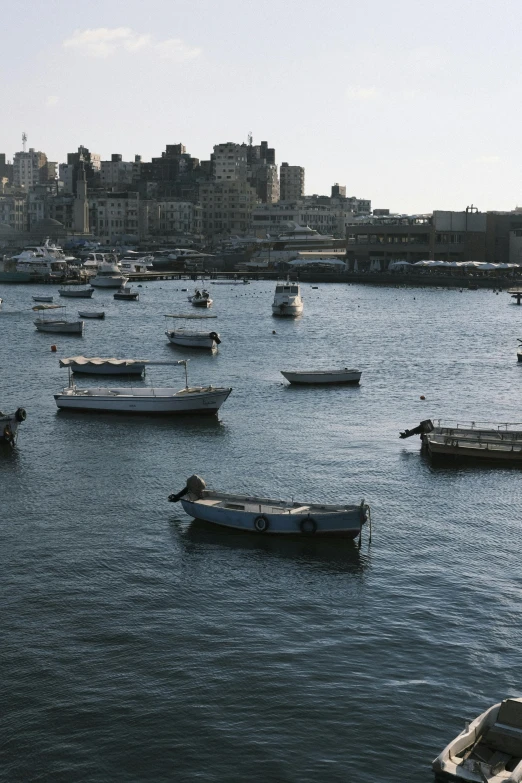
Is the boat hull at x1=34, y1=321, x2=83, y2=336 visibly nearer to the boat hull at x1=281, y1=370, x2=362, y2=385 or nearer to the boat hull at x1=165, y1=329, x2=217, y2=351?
the boat hull at x1=165, y1=329, x2=217, y2=351

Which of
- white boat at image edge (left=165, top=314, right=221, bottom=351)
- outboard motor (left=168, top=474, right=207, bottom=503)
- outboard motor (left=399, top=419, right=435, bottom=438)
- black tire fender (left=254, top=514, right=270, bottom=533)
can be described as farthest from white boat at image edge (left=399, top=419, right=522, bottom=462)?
white boat at image edge (left=165, top=314, right=221, bottom=351)

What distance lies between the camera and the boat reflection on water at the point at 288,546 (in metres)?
43.0

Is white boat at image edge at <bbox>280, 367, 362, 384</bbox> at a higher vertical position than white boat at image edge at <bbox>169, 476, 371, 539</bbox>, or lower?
higher

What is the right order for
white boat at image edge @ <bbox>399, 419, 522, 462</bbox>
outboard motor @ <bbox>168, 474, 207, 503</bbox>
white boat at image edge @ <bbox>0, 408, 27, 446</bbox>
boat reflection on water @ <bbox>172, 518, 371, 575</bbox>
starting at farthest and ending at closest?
1. white boat at image edge @ <bbox>0, 408, 27, 446</bbox>
2. white boat at image edge @ <bbox>399, 419, 522, 462</bbox>
3. outboard motor @ <bbox>168, 474, 207, 503</bbox>
4. boat reflection on water @ <bbox>172, 518, 371, 575</bbox>

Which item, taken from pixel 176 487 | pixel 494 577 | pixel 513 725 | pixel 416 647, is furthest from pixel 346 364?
pixel 513 725

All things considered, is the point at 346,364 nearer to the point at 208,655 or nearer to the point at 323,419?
the point at 323,419

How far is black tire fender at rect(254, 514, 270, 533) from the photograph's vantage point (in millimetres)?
45125

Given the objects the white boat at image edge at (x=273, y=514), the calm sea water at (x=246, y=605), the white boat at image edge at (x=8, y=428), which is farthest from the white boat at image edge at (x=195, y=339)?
the white boat at image edge at (x=273, y=514)

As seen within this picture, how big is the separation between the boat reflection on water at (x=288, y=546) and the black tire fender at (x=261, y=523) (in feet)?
1.49

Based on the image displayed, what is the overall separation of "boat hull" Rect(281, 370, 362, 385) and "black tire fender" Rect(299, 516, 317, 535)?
40.8m

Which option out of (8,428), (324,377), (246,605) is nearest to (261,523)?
(246,605)

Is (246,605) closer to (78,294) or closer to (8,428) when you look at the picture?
(8,428)

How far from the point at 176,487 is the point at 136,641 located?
18.8m

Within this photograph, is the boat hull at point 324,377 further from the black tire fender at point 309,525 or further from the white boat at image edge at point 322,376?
the black tire fender at point 309,525
